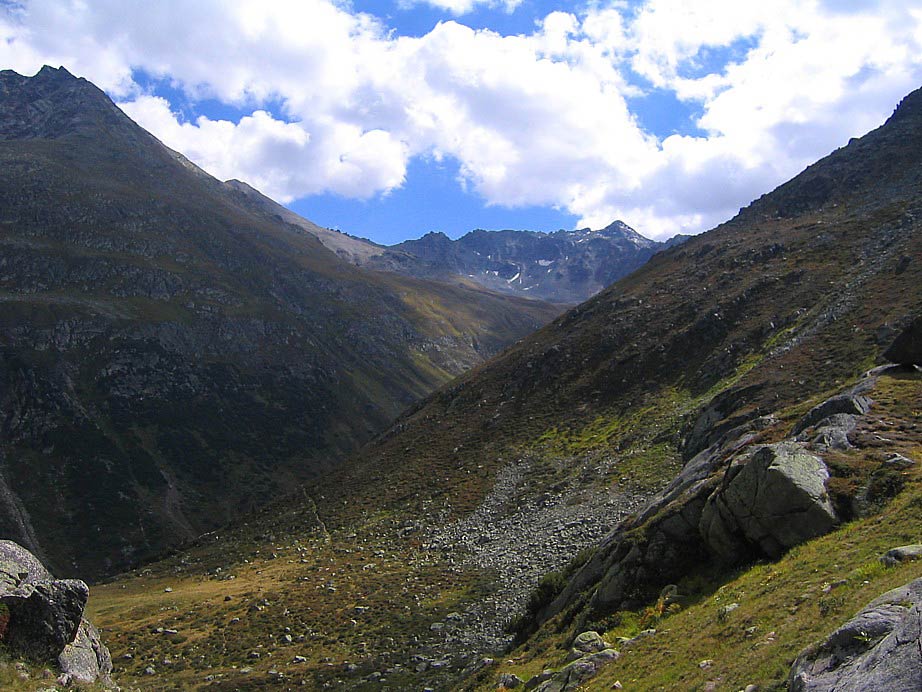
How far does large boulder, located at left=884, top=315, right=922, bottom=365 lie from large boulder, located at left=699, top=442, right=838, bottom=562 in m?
14.4

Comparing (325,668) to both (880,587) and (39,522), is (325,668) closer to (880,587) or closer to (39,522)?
(880,587)

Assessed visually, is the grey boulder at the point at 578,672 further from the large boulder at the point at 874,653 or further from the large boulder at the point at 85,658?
the large boulder at the point at 85,658

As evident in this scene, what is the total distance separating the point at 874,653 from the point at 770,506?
12.1 meters

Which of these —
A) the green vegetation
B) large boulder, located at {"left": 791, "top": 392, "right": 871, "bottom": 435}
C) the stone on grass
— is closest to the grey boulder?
the green vegetation

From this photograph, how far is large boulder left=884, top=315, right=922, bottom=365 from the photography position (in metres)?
31.4

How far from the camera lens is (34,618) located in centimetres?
1967

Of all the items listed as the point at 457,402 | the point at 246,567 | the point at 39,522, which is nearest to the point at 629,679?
the point at 246,567

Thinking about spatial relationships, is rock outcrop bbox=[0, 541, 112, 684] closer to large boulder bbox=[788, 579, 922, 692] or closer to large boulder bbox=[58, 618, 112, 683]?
large boulder bbox=[58, 618, 112, 683]

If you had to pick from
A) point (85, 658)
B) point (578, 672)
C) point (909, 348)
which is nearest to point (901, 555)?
point (578, 672)

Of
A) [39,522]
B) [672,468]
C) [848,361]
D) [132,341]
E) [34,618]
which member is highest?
[132,341]

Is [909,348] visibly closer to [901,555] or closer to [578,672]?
[901,555]

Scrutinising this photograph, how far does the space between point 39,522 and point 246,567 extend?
6585 cm

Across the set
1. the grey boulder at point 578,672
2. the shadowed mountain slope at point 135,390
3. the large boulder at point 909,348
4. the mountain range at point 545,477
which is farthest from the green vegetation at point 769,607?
the shadowed mountain slope at point 135,390

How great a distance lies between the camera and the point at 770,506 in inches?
812
